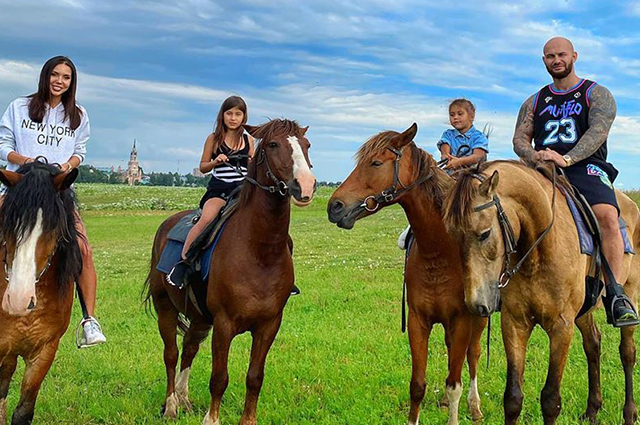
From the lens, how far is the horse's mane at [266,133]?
5.45 meters

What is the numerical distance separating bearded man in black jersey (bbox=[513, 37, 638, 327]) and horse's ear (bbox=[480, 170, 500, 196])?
133 centimetres

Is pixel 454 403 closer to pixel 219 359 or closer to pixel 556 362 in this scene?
pixel 556 362

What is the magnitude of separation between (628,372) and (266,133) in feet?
15.4

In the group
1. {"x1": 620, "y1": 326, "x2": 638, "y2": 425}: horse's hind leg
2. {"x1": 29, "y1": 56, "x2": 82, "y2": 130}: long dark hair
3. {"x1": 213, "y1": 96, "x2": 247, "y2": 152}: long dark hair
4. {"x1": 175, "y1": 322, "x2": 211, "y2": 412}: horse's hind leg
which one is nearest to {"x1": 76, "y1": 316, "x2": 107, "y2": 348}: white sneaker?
{"x1": 175, "y1": 322, "x2": 211, "y2": 412}: horse's hind leg

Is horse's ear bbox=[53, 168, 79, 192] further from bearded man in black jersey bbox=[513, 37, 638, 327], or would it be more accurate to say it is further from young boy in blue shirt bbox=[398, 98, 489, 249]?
bearded man in black jersey bbox=[513, 37, 638, 327]

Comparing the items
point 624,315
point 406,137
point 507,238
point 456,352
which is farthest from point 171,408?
point 624,315

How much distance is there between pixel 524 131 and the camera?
20.0 feet

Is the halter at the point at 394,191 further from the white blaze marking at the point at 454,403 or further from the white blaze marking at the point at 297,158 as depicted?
the white blaze marking at the point at 454,403

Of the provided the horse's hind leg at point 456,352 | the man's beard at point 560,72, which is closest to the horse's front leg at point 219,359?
the horse's hind leg at point 456,352

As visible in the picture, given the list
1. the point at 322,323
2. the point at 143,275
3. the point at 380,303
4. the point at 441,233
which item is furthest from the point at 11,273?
the point at 143,275

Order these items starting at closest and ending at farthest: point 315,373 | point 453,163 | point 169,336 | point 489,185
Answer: point 489,185 → point 453,163 → point 169,336 → point 315,373

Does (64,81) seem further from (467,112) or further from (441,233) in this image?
(467,112)

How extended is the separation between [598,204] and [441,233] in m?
1.52

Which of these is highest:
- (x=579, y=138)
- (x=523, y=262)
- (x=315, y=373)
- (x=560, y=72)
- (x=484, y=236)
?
(x=560, y=72)
